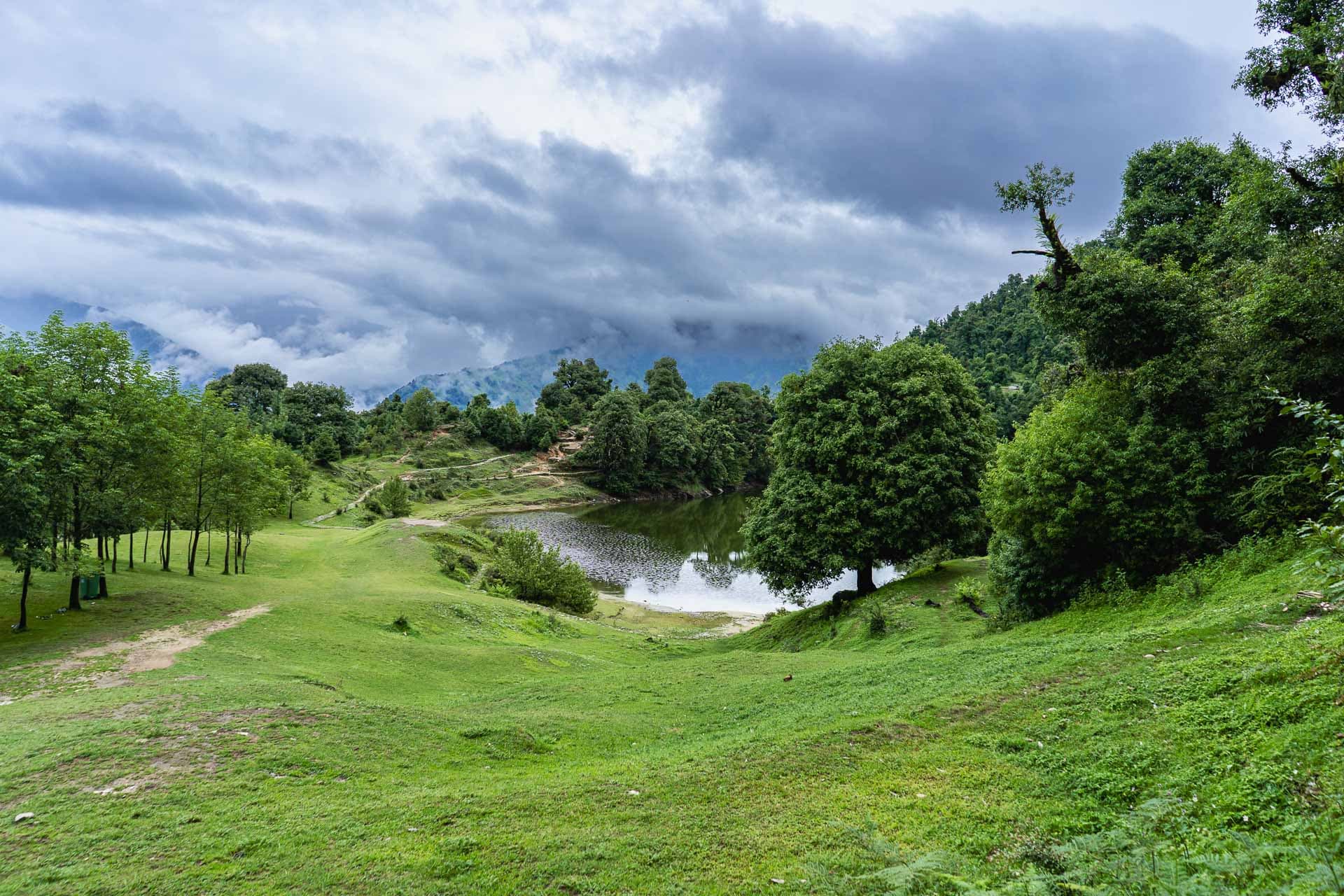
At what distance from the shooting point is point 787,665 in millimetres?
19297

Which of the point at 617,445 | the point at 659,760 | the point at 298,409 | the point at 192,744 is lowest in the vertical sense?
the point at 659,760

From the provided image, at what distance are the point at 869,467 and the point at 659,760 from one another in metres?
18.4

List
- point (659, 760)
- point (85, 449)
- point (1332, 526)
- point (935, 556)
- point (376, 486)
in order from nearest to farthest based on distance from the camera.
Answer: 1. point (1332, 526)
2. point (659, 760)
3. point (85, 449)
4. point (935, 556)
5. point (376, 486)

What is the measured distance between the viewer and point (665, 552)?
63656 millimetres

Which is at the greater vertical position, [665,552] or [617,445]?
[617,445]

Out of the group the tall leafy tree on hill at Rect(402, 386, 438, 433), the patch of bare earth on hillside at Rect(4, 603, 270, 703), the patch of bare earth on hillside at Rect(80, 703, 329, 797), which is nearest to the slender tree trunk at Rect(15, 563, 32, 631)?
the patch of bare earth on hillside at Rect(4, 603, 270, 703)

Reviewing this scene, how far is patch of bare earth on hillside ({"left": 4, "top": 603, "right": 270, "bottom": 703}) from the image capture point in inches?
585

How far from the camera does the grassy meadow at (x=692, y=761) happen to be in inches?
247

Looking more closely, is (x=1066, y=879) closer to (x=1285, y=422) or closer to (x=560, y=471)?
(x=1285, y=422)

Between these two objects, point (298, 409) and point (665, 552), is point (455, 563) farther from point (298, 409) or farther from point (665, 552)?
point (298, 409)

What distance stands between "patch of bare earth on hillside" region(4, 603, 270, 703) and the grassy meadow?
130 mm

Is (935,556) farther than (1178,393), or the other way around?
(935,556)

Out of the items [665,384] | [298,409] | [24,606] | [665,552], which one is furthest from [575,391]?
[24,606]

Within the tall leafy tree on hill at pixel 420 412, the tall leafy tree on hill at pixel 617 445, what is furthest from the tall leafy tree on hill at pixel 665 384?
the tall leafy tree on hill at pixel 420 412
